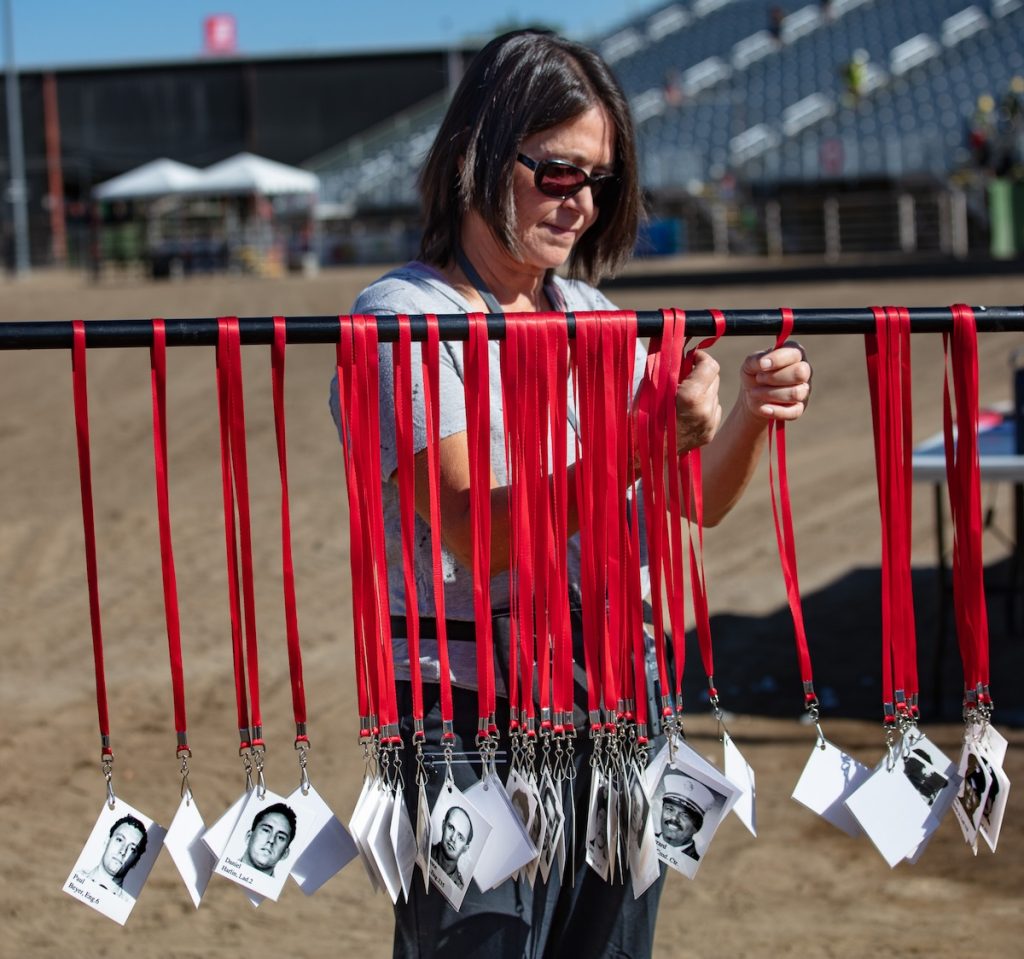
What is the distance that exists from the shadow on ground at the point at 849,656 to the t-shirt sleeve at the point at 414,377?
3.95 metres

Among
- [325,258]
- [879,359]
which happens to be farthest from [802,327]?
[325,258]

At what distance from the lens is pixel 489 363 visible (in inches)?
82.9

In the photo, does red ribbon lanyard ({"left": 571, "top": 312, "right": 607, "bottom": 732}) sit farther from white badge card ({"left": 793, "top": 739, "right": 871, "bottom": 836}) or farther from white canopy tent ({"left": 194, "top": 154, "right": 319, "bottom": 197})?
white canopy tent ({"left": 194, "top": 154, "right": 319, "bottom": 197})

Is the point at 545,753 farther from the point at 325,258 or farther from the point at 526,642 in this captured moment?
the point at 325,258

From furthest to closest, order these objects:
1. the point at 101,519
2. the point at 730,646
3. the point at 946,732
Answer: the point at 101,519, the point at 730,646, the point at 946,732

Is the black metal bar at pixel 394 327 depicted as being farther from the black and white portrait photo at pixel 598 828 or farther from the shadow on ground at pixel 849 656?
the shadow on ground at pixel 849 656

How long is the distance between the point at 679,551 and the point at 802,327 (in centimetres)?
40

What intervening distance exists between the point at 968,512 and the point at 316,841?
1.12 meters

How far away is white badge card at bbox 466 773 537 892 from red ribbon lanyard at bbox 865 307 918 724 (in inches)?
24.2

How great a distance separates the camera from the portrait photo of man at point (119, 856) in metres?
1.92

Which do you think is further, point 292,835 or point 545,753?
point 545,753

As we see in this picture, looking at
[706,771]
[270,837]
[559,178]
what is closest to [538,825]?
[706,771]

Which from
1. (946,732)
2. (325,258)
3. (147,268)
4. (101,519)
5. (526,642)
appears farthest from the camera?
(325,258)

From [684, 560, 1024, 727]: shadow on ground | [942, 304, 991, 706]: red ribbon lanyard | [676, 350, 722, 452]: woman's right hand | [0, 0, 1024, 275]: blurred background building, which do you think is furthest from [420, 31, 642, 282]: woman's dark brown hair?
[0, 0, 1024, 275]: blurred background building
